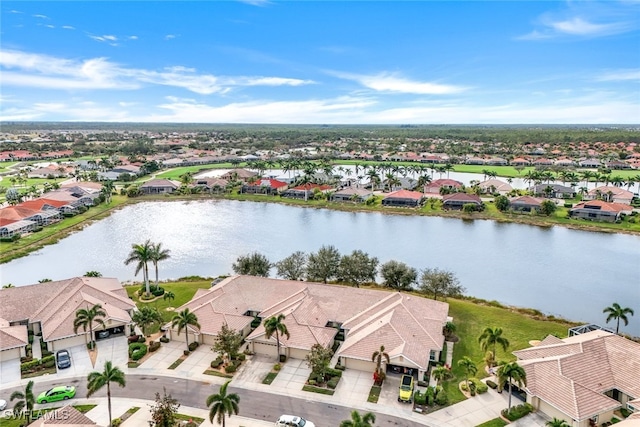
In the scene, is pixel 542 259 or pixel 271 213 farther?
pixel 271 213

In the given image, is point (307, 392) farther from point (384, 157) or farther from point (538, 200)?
Result: point (384, 157)

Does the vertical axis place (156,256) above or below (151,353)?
above

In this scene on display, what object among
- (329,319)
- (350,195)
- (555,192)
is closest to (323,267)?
(329,319)

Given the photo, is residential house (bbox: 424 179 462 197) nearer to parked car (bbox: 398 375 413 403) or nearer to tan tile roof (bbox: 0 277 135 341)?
parked car (bbox: 398 375 413 403)

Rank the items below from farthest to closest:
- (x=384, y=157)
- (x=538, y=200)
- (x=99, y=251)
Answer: (x=384, y=157), (x=538, y=200), (x=99, y=251)

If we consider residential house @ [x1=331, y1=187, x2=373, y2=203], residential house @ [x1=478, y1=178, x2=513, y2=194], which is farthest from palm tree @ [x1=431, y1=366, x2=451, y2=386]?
residential house @ [x1=478, y1=178, x2=513, y2=194]

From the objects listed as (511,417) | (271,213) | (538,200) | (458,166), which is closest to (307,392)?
(511,417)

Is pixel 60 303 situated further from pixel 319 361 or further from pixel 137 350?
pixel 319 361
